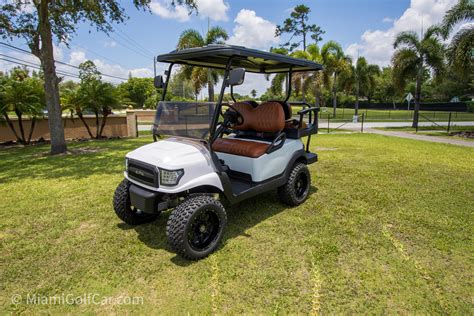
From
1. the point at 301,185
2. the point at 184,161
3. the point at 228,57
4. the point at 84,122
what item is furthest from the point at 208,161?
the point at 84,122

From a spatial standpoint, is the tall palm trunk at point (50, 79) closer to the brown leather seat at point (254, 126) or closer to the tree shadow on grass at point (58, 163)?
the tree shadow on grass at point (58, 163)

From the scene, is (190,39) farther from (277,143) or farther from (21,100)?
(277,143)

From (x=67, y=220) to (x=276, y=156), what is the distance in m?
2.93

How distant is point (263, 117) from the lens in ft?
13.9

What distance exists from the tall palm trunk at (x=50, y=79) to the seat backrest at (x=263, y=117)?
6.85 m

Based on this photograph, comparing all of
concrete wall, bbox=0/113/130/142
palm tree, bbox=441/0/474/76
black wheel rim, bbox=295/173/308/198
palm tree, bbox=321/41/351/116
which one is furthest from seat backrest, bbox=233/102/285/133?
palm tree, bbox=321/41/351/116

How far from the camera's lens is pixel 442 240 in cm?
327

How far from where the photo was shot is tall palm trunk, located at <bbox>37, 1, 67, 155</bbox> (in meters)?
8.27

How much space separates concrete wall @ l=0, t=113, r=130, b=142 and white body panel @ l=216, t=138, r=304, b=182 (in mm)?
10192

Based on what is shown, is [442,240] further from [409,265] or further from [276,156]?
[276,156]

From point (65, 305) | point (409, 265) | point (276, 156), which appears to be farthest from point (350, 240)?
point (65, 305)

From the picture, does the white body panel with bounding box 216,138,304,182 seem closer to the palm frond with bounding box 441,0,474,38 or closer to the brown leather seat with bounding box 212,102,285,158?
the brown leather seat with bounding box 212,102,285,158

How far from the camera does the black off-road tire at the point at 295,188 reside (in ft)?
13.6

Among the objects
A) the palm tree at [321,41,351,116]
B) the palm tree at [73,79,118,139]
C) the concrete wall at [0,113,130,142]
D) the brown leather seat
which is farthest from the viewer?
the palm tree at [321,41,351,116]
